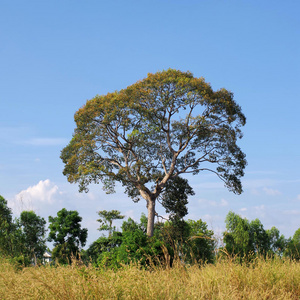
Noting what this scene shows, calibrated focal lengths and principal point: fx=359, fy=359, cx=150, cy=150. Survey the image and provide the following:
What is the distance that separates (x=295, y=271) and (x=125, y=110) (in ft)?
53.7

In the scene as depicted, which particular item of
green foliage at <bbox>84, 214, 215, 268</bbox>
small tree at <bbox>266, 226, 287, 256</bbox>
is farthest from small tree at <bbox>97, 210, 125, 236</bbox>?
small tree at <bbox>266, 226, 287, 256</bbox>

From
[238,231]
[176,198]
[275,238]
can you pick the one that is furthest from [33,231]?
[275,238]

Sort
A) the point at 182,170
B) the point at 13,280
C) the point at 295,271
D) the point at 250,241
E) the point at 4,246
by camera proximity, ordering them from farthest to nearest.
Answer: the point at 250,241, the point at 182,170, the point at 4,246, the point at 295,271, the point at 13,280

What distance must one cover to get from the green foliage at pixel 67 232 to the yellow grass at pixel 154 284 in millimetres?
17651

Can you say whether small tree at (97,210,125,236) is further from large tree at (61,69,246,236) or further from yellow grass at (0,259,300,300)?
yellow grass at (0,259,300,300)

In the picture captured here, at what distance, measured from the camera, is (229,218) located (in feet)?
134

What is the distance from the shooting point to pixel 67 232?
24453mm

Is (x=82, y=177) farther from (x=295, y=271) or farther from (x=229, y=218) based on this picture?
(x=229, y=218)

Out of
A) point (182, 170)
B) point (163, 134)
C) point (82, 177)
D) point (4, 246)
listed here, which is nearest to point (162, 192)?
point (182, 170)

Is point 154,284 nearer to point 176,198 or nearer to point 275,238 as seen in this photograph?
point 176,198

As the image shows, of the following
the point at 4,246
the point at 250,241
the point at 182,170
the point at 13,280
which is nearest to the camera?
the point at 13,280

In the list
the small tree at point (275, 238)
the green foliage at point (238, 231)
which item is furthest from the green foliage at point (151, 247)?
the small tree at point (275, 238)

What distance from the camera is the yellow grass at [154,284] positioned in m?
5.35

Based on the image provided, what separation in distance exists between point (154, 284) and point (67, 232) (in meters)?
20.0
